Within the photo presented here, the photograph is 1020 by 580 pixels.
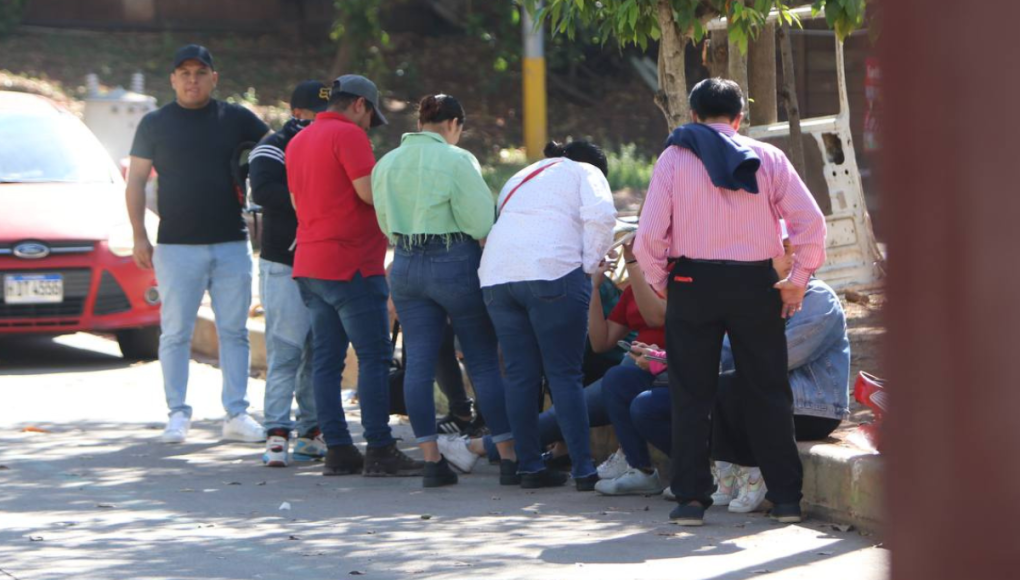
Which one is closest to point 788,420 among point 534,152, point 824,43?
point 824,43

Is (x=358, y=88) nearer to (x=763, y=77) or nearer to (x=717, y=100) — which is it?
(x=717, y=100)

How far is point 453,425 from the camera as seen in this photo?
24.4 ft

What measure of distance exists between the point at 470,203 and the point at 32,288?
428cm

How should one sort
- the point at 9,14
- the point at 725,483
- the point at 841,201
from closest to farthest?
the point at 725,483 < the point at 841,201 < the point at 9,14

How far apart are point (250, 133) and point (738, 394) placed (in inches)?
125

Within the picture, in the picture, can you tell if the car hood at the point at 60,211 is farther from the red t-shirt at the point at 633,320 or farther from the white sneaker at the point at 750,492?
the white sneaker at the point at 750,492

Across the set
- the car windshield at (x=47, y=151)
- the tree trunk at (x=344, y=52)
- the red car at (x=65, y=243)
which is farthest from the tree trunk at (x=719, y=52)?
the tree trunk at (x=344, y=52)

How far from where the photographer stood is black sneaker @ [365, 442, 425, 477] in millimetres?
6770

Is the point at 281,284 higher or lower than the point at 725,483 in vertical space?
higher

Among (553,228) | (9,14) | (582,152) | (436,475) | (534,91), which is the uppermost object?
(9,14)

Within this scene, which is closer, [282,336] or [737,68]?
[282,336]

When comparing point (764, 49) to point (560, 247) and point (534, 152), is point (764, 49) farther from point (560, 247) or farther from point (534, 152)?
point (534, 152)

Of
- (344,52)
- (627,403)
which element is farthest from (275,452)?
(344,52)

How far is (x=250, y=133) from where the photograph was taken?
754 centimetres
